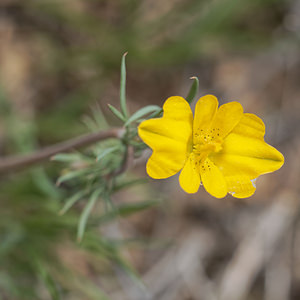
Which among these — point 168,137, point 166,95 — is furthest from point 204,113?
point 166,95

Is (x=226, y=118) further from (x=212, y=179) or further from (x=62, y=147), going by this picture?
(x=62, y=147)

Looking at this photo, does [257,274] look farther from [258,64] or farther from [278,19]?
[278,19]

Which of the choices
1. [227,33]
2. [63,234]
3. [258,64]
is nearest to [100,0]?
[227,33]

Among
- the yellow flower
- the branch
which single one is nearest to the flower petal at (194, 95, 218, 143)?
the yellow flower

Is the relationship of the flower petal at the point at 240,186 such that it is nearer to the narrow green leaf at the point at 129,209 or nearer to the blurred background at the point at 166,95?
the narrow green leaf at the point at 129,209

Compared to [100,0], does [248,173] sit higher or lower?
lower

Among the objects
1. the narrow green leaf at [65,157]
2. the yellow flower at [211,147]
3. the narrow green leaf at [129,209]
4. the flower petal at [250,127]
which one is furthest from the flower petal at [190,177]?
the narrow green leaf at [129,209]

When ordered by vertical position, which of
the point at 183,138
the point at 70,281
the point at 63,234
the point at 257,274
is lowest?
the point at 257,274
